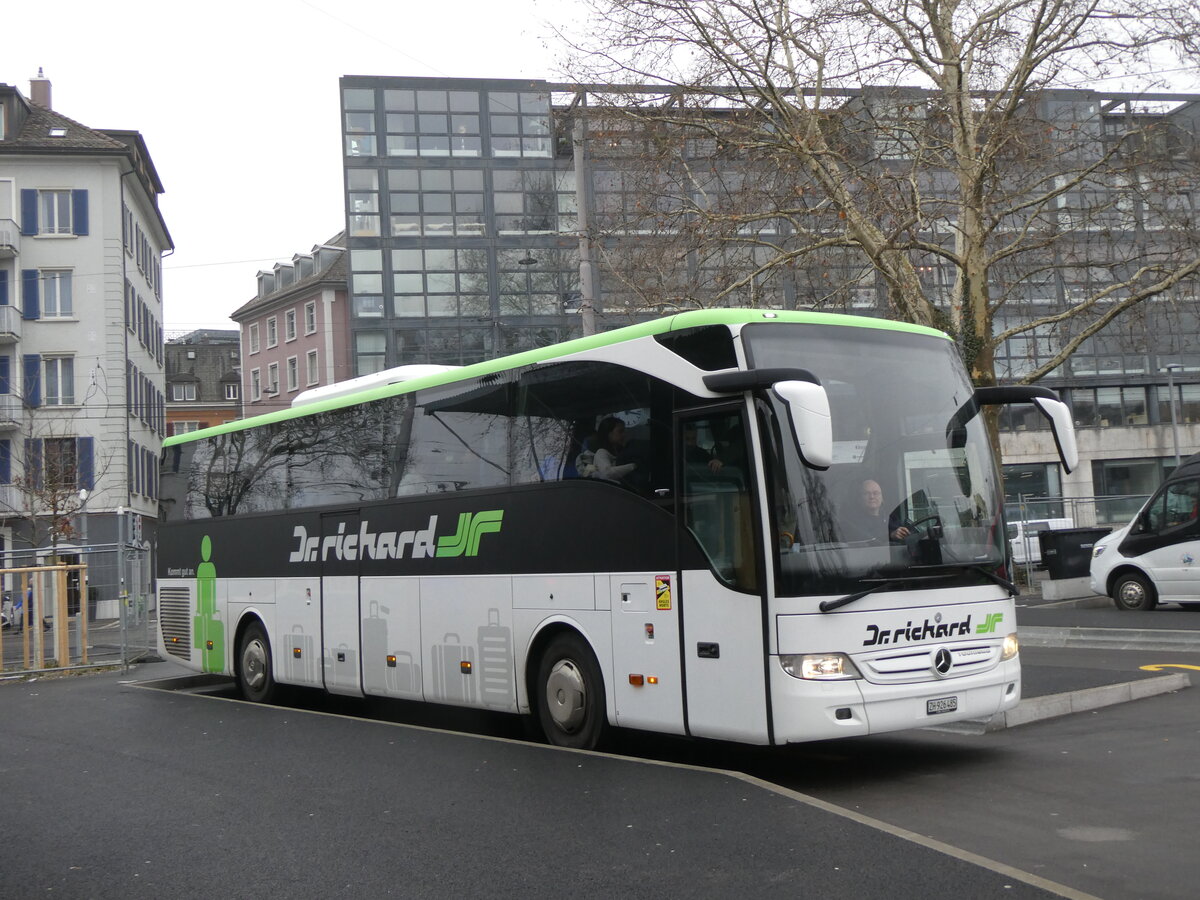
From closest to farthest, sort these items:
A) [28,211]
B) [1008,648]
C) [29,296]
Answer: [1008,648] → [29,296] → [28,211]

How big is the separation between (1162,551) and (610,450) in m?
14.9

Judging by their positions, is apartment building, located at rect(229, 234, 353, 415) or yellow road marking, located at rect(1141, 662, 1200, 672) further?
apartment building, located at rect(229, 234, 353, 415)

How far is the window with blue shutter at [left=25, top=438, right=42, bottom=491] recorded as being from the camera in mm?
47594

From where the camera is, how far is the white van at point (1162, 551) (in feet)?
71.7

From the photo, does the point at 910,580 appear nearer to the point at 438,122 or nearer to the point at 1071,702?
the point at 1071,702

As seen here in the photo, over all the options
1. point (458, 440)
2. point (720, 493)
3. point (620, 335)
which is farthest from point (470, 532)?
point (720, 493)

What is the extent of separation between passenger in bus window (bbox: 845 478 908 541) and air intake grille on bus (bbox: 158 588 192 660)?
11143 millimetres

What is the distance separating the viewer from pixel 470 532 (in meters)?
12.1

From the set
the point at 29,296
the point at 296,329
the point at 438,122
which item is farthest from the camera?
the point at 296,329

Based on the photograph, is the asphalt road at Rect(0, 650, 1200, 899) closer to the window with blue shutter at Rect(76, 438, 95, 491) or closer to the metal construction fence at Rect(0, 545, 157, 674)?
the metal construction fence at Rect(0, 545, 157, 674)

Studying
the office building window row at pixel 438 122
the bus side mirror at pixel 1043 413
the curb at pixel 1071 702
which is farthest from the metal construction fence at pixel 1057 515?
the office building window row at pixel 438 122

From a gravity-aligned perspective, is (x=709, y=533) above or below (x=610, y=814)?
above

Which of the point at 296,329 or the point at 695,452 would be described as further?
the point at 296,329

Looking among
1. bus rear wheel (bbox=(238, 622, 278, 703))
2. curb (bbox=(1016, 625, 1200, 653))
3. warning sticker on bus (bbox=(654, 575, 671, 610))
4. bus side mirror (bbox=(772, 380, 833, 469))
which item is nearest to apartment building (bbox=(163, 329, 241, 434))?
bus rear wheel (bbox=(238, 622, 278, 703))
